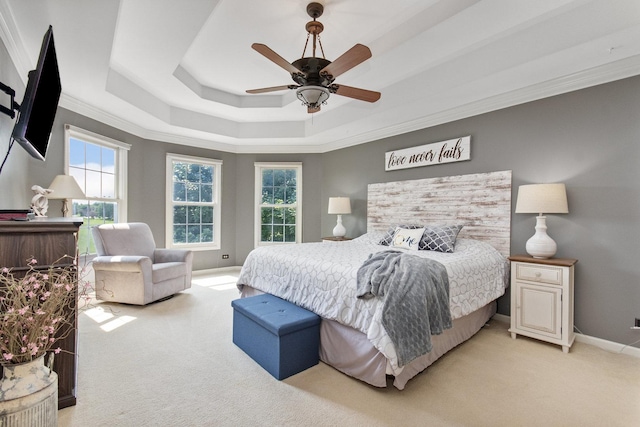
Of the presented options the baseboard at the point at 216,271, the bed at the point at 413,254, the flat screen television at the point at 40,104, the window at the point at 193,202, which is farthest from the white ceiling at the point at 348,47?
the baseboard at the point at 216,271

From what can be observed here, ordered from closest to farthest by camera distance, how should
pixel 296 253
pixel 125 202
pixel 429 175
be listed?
1. pixel 296 253
2. pixel 429 175
3. pixel 125 202

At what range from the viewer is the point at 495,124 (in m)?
3.45

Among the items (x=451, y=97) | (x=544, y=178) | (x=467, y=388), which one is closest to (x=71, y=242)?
(x=467, y=388)

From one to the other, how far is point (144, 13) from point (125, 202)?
3.02m

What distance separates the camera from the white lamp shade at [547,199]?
271 cm

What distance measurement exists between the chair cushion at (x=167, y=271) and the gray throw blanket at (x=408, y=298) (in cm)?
279

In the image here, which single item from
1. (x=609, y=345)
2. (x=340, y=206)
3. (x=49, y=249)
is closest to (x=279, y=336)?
(x=49, y=249)

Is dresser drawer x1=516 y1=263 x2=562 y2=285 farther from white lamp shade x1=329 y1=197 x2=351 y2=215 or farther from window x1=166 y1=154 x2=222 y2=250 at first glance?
window x1=166 y1=154 x2=222 y2=250

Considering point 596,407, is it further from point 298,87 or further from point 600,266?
point 298,87

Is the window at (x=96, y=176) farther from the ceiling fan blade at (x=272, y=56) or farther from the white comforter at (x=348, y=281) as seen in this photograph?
the ceiling fan blade at (x=272, y=56)

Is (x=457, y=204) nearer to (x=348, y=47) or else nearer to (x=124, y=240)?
(x=348, y=47)

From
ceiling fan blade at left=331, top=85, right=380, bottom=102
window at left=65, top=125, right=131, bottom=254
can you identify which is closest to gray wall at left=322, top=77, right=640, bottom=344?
ceiling fan blade at left=331, top=85, right=380, bottom=102

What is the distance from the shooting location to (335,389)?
6.57ft

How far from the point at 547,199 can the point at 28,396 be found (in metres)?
3.73
